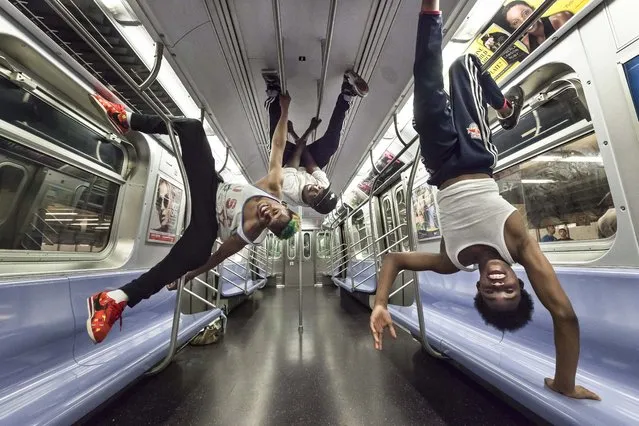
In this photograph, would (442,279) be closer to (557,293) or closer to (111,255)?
(557,293)

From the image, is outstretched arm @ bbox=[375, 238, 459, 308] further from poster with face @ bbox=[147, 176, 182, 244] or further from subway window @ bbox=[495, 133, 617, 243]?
poster with face @ bbox=[147, 176, 182, 244]

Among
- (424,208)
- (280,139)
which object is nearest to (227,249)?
(280,139)

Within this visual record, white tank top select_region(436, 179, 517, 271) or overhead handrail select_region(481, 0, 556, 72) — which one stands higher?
overhead handrail select_region(481, 0, 556, 72)

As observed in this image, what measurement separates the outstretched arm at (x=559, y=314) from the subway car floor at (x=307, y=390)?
673mm

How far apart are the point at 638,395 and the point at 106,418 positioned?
2661mm

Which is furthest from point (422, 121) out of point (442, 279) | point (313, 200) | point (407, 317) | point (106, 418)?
point (106, 418)

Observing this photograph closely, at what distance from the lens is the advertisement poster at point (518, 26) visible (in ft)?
4.16

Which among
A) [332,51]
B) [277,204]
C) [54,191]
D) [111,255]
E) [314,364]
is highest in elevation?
[332,51]

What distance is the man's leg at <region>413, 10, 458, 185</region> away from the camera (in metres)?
1.02

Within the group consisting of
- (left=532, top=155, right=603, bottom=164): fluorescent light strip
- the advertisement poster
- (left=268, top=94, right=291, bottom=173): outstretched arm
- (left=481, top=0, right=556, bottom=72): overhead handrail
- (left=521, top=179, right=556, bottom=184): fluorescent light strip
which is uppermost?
the advertisement poster

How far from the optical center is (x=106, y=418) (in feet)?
4.88

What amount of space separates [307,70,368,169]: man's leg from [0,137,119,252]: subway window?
5.82 ft

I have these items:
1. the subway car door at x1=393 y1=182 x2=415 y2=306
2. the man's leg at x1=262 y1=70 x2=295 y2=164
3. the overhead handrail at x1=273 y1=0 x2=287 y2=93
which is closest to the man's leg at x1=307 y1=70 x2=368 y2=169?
the man's leg at x1=262 y1=70 x2=295 y2=164

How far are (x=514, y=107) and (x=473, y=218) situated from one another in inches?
33.8
